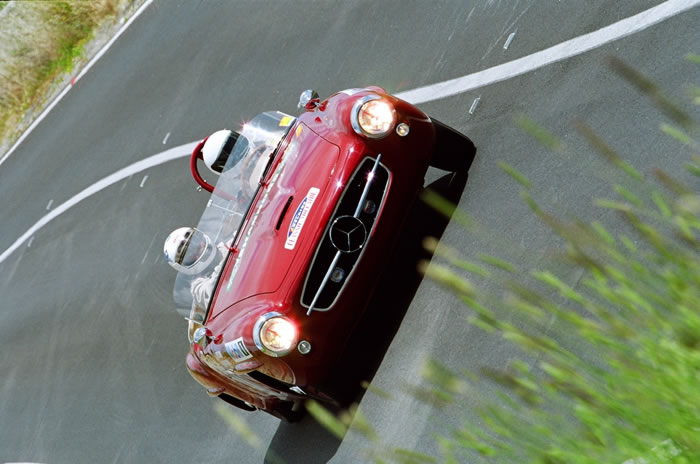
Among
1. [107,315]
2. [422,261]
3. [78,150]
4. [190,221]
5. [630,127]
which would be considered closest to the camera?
[630,127]

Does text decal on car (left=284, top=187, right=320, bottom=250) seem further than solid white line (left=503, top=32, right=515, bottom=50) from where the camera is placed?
No

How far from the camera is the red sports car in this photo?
7.26 meters

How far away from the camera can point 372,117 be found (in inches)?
294

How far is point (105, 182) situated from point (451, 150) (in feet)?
27.1

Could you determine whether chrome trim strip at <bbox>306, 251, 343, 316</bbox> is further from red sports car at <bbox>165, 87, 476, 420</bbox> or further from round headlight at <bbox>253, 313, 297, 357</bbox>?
round headlight at <bbox>253, 313, 297, 357</bbox>

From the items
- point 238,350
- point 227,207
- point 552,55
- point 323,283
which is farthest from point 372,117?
point 238,350

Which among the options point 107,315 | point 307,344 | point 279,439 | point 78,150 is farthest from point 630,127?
point 78,150

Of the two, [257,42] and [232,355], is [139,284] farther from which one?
[232,355]

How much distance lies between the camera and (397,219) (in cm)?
748

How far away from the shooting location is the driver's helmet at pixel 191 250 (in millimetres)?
8141

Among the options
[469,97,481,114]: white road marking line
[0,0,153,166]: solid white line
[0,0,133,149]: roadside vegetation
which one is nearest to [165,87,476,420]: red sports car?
[469,97,481,114]: white road marking line

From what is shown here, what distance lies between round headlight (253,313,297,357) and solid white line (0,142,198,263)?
6125mm

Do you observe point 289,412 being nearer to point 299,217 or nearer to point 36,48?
point 299,217

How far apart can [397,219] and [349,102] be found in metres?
1.13
